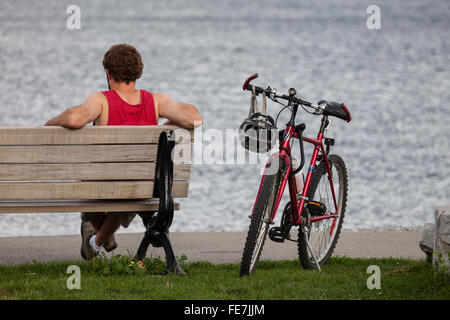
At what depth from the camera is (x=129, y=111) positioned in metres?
5.96

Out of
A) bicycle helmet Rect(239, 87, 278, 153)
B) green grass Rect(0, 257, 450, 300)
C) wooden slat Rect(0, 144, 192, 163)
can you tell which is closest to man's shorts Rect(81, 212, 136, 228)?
green grass Rect(0, 257, 450, 300)

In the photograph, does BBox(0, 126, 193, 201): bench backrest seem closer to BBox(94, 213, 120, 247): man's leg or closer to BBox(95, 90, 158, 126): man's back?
BBox(95, 90, 158, 126): man's back

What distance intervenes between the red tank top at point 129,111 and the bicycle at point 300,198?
0.74 meters

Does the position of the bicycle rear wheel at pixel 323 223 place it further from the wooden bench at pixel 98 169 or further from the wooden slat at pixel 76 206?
the wooden slat at pixel 76 206

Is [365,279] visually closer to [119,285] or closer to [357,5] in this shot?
[119,285]

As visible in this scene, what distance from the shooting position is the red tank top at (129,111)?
5918 millimetres

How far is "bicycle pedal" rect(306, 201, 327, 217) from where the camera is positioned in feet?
20.1

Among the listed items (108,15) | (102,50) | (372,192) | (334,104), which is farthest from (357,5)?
(334,104)

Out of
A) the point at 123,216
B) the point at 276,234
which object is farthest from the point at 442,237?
the point at 123,216

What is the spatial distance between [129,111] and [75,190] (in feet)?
2.29

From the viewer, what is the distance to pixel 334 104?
6121mm

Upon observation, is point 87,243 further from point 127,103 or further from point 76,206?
point 127,103

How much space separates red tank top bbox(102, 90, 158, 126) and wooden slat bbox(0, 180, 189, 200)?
461mm

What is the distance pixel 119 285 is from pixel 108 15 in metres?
79.8
